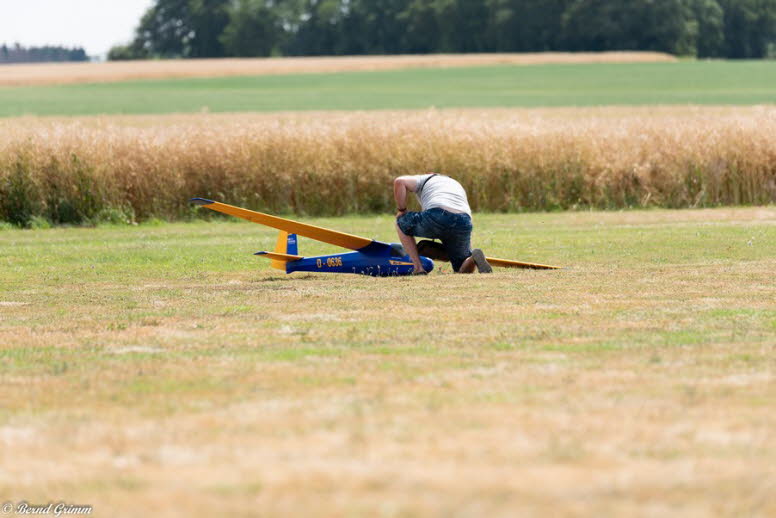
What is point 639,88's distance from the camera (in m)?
60.1

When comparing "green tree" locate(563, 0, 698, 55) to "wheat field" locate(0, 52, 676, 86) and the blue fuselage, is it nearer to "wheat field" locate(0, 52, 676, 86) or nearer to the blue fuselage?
"wheat field" locate(0, 52, 676, 86)

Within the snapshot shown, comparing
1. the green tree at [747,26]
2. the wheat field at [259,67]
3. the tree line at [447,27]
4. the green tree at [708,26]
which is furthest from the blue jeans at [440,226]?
the green tree at [747,26]

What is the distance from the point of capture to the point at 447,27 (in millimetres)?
113000

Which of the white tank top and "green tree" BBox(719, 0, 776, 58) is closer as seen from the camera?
the white tank top

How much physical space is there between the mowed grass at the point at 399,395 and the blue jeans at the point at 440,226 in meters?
0.53

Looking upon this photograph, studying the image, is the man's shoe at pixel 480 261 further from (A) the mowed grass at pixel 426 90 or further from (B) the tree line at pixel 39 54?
(B) the tree line at pixel 39 54

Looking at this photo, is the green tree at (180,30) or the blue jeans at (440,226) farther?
the green tree at (180,30)

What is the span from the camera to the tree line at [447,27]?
345 ft

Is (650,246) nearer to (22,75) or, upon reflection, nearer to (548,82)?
(548,82)

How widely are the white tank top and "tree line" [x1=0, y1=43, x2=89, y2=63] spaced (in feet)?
447

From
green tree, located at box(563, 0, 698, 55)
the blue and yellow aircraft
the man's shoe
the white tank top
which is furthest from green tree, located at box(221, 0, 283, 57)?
the man's shoe

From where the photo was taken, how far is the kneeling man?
11.1m

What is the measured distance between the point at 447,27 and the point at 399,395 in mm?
109870

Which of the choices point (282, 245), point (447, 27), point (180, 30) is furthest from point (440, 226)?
point (180, 30)
